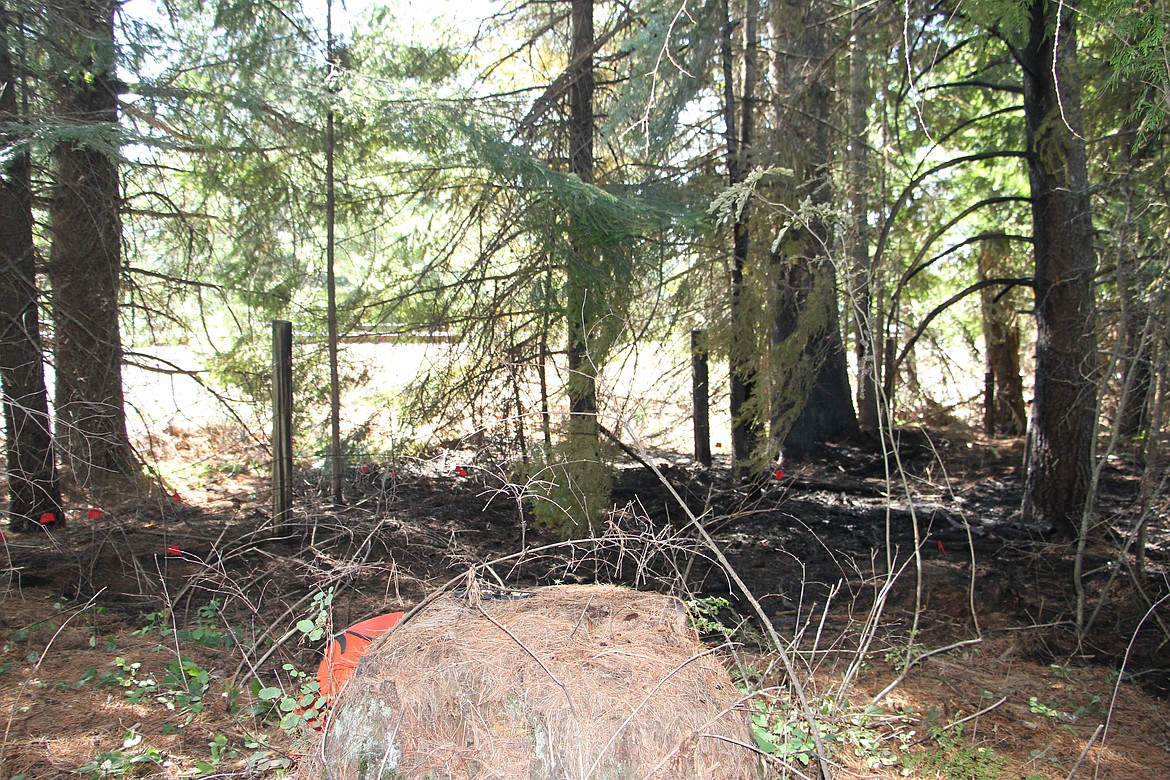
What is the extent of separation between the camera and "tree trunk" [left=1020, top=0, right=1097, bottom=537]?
23.4 feet

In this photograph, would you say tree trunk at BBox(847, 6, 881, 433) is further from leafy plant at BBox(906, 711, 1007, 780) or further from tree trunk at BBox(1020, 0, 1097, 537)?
leafy plant at BBox(906, 711, 1007, 780)

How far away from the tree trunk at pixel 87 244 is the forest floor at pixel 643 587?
91 cm

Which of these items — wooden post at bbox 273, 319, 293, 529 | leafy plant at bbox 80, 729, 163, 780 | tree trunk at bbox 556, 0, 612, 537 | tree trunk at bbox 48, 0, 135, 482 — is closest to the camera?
leafy plant at bbox 80, 729, 163, 780

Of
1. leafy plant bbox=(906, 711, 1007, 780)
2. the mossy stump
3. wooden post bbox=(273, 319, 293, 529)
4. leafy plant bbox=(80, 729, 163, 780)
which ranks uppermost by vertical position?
wooden post bbox=(273, 319, 293, 529)

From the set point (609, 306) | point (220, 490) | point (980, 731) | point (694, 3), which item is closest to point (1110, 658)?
point (980, 731)

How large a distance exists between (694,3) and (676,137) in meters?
1.92

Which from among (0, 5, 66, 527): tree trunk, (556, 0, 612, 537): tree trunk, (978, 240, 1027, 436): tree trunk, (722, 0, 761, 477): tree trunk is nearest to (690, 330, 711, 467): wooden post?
(722, 0, 761, 477): tree trunk

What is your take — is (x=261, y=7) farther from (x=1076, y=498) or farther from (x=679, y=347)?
(x=1076, y=498)

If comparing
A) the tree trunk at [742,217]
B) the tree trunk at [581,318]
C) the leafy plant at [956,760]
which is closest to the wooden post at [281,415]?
the tree trunk at [581,318]

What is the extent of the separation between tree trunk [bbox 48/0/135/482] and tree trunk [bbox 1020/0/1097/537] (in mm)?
8064

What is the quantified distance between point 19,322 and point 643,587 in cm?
529

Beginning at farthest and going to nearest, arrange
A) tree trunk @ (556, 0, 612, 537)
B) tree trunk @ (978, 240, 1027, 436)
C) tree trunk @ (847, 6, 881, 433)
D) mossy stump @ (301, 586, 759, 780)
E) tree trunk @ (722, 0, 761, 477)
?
1. tree trunk @ (978, 240, 1027, 436)
2. tree trunk @ (722, 0, 761, 477)
3. tree trunk @ (847, 6, 881, 433)
4. tree trunk @ (556, 0, 612, 537)
5. mossy stump @ (301, 586, 759, 780)

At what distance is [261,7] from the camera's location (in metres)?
7.02

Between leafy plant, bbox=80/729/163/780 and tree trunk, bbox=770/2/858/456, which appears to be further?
tree trunk, bbox=770/2/858/456
